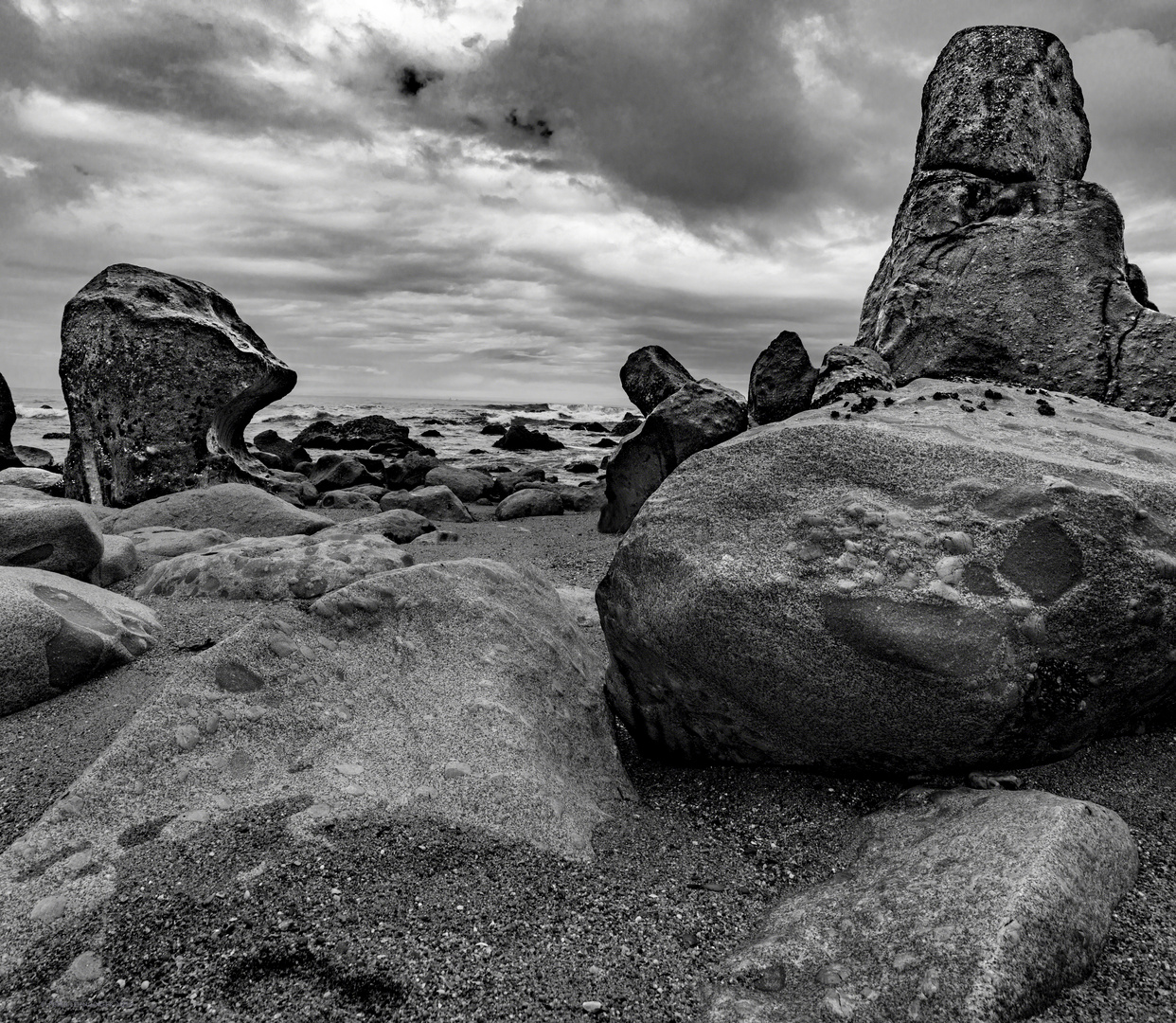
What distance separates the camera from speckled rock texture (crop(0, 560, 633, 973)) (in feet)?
7.43

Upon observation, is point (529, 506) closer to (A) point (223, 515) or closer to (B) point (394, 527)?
(B) point (394, 527)

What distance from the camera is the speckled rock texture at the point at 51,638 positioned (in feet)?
10.7

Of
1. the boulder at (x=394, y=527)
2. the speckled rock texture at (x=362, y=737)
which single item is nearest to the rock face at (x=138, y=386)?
the boulder at (x=394, y=527)

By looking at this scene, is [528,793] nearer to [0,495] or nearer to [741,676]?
[741,676]

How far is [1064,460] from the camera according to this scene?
288 centimetres

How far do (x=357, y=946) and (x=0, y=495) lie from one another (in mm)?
5435

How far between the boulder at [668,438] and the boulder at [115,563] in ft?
14.8

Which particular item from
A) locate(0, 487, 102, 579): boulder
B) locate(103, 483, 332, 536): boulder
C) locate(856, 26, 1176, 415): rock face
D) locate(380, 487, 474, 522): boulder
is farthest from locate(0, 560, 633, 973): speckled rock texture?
locate(380, 487, 474, 522): boulder

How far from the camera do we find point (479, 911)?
211 centimetres

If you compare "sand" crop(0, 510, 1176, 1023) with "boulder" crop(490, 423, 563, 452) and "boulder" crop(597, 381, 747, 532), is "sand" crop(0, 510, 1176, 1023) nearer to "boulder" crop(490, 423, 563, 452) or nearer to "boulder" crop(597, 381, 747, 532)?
"boulder" crop(597, 381, 747, 532)

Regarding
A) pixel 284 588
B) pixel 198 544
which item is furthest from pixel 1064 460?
pixel 198 544

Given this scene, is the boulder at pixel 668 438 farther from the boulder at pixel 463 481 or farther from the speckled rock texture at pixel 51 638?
the speckled rock texture at pixel 51 638

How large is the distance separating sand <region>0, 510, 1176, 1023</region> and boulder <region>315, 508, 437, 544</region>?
4.92 m

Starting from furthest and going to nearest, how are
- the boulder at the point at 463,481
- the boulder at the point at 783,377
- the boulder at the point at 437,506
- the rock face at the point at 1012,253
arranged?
1. the boulder at the point at 463,481
2. the boulder at the point at 437,506
3. the boulder at the point at 783,377
4. the rock face at the point at 1012,253
